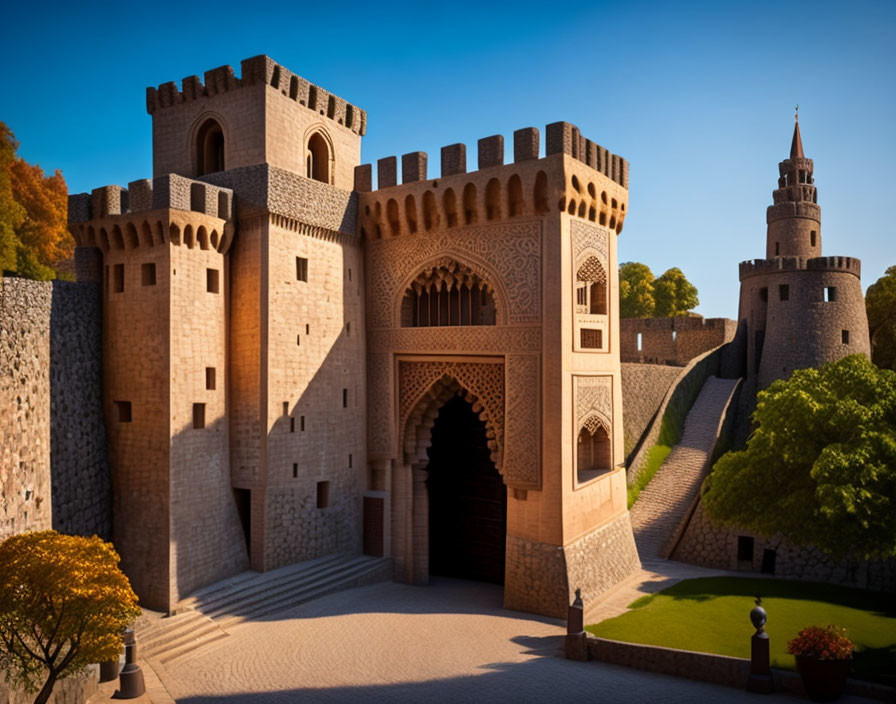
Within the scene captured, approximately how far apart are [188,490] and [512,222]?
8513 mm

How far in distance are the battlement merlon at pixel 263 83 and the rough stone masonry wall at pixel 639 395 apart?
466 inches

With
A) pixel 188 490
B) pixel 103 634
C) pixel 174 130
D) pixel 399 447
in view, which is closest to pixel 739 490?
pixel 399 447

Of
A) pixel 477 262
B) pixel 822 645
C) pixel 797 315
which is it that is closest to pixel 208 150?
pixel 477 262

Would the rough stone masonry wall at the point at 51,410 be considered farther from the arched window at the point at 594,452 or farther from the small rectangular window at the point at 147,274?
the arched window at the point at 594,452

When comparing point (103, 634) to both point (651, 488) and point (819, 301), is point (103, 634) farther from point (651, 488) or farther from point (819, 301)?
point (819, 301)

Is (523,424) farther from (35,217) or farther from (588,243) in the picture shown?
(35,217)

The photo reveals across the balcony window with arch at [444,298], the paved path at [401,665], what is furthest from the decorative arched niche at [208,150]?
the paved path at [401,665]

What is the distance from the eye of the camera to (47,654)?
27.7ft

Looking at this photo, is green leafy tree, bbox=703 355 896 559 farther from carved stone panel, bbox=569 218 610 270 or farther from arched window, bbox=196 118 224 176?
arched window, bbox=196 118 224 176

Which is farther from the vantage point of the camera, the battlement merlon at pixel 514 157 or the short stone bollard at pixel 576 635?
the battlement merlon at pixel 514 157

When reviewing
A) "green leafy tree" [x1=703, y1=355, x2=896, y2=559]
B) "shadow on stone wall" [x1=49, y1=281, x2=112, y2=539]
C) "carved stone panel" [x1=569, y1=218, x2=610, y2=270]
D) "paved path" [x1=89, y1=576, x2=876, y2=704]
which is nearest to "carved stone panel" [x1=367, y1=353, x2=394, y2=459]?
"paved path" [x1=89, y1=576, x2=876, y2=704]

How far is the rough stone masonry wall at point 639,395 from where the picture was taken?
73.2ft

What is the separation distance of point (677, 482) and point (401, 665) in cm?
1282

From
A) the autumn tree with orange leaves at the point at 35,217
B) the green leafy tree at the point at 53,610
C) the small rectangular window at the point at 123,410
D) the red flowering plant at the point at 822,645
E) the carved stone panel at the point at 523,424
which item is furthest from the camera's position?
the autumn tree with orange leaves at the point at 35,217
